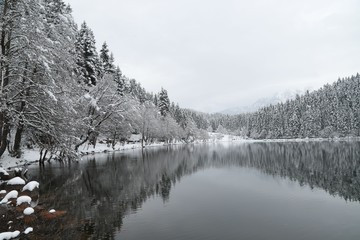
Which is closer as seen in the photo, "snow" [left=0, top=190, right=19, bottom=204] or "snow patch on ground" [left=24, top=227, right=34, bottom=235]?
"snow patch on ground" [left=24, top=227, right=34, bottom=235]

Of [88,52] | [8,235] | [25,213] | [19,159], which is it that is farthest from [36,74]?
[88,52]

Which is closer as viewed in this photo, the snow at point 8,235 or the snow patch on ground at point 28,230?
the snow at point 8,235

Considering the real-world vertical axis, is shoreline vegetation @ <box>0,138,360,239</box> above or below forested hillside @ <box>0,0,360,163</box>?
below

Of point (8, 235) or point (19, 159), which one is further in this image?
point (19, 159)

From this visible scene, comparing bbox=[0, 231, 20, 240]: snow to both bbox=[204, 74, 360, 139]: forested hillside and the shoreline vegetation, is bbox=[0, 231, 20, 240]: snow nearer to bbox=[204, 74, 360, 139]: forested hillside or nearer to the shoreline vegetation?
the shoreline vegetation

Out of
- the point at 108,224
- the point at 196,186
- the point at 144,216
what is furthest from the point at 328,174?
the point at 108,224

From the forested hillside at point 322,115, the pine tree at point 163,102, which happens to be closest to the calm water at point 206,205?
the pine tree at point 163,102

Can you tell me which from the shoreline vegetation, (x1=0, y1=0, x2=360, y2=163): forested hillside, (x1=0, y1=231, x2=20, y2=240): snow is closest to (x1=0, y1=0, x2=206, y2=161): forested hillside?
(x1=0, y1=0, x2=360, y2=163): forested hillside

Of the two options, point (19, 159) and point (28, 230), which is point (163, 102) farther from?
point (28, 230)

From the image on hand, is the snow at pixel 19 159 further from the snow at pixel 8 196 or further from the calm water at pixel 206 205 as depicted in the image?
the snow at pixel 8 196

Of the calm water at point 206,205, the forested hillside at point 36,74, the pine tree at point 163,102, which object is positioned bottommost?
the calm water at point 206,205

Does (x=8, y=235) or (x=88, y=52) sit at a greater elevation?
(x=88, y=52)

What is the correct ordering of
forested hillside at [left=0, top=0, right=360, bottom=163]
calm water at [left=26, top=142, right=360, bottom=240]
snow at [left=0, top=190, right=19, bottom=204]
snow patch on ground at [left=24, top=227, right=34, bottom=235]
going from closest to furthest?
snow patch on ground at [left=24, top=227, right=34, bottom=235] → calm water at [left=26, top=142, right=360, bottom=240] → snow at [left=0, top=190, right=19, bottom=204] → forested hillside at [left=0, top=0, right=360, bottom=163]

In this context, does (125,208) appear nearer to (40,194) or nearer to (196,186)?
(40,194)
